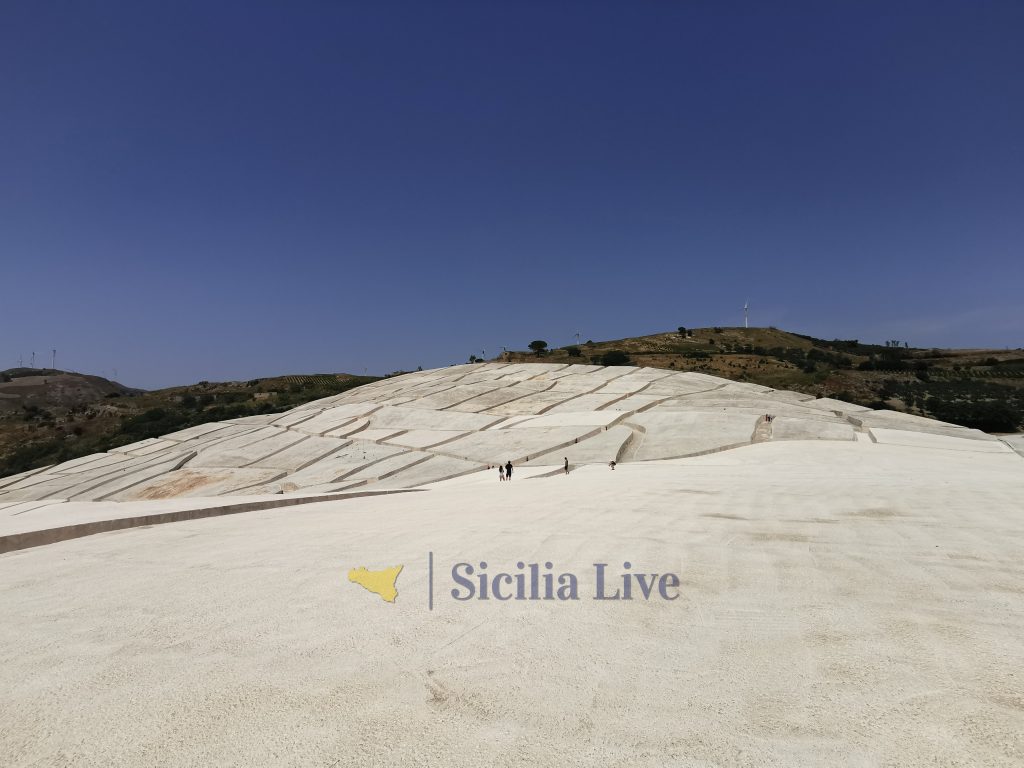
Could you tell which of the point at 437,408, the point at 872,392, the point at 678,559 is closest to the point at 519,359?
the point at 437,408

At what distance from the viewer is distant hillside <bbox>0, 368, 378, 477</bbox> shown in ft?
160

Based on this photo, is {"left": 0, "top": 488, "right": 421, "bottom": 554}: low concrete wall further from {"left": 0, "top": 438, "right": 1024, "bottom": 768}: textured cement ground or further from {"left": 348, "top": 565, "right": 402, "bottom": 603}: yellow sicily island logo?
{"left": 348, "top": 565, "right": 402, "bottom": 603}: yellow sicily island logo

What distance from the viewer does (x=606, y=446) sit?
22.7 m

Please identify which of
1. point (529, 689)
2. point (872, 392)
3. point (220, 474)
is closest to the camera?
point (529, 689)

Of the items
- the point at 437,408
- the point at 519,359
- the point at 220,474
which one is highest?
the point at 519,359

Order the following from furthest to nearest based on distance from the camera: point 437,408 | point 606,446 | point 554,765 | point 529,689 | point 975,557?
point 437,408
point 606,446
point 975,557
point 529,689
point 554,765

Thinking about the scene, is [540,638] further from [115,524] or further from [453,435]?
[453,435]

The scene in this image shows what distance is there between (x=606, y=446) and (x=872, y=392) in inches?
1596

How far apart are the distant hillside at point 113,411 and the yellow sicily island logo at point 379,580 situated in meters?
46.6

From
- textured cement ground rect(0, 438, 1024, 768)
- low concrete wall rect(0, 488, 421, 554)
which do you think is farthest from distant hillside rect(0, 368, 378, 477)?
textured cement ground rect(0, 438, 1024, 768)

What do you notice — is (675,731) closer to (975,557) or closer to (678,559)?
(678,559)

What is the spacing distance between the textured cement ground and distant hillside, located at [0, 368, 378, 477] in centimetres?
4649

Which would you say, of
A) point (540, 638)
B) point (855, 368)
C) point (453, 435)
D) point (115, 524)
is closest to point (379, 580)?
point (540, 638)

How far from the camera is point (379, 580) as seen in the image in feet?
18.2
